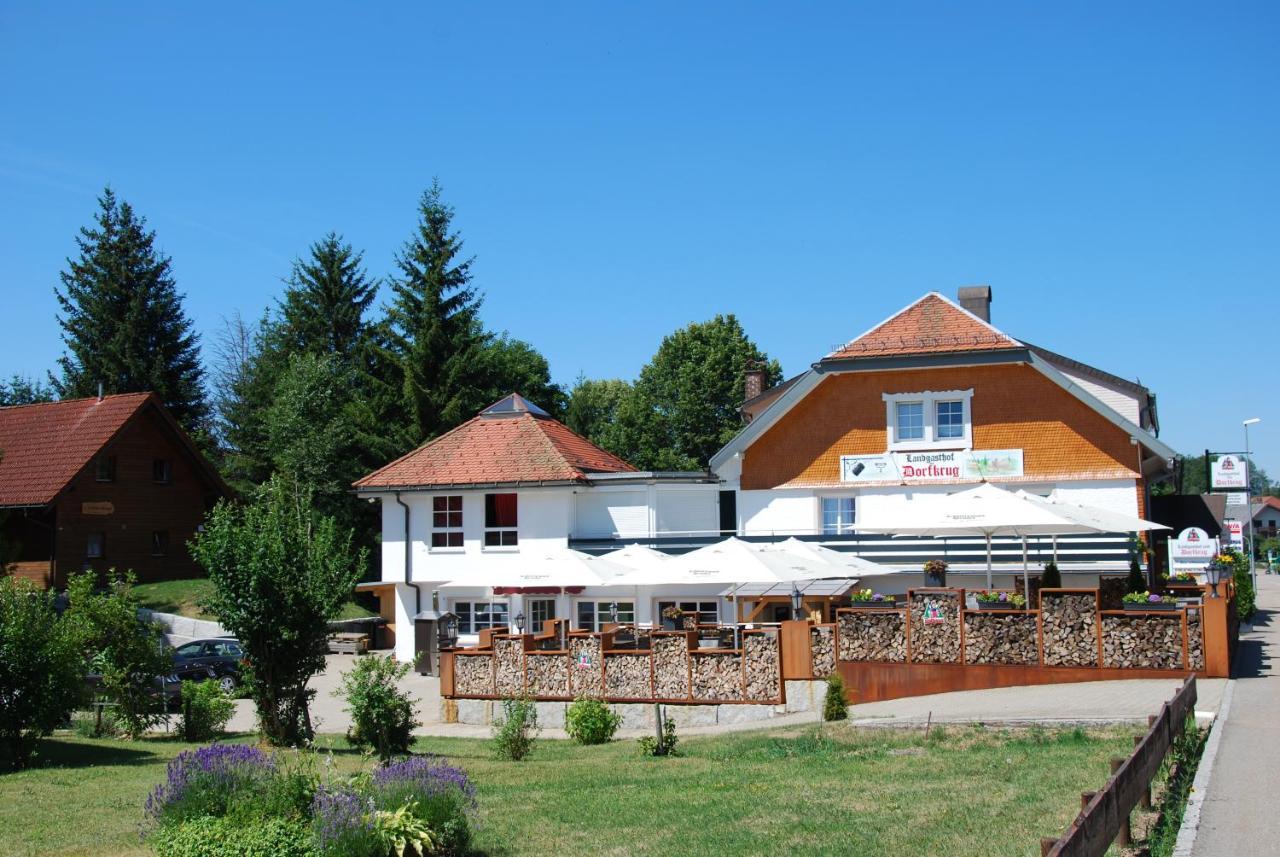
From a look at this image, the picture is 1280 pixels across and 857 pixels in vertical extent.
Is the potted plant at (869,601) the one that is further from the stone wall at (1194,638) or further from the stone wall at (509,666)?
the stone wall at (509,666)

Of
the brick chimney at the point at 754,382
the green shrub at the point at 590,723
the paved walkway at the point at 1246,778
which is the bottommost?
the green shrub at the point at 590,723

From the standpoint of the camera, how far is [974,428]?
2931 centimetres

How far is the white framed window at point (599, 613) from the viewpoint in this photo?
31125 mm

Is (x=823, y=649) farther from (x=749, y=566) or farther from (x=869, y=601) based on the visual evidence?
(x=749, y=566)

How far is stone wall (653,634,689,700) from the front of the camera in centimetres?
2159

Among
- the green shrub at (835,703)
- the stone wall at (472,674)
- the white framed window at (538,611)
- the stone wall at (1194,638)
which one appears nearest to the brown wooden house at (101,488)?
the white framed window at (538,611)

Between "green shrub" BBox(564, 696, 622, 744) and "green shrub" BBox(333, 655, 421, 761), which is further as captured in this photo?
"green shrub" BBox(564, 696, 622, 744)

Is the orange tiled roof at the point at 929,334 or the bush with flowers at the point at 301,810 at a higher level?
the orange tiled roof at the point at 929,334

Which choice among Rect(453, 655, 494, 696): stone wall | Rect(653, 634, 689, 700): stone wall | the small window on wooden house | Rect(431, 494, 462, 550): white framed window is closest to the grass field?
the small window on wooden house

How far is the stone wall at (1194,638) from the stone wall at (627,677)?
896 cm

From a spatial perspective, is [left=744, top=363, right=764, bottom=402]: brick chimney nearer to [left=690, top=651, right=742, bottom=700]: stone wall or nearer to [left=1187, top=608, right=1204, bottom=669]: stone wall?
[left=690, top=651, right=742, bottom=700]: stone wall

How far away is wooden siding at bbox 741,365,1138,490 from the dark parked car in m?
13.4

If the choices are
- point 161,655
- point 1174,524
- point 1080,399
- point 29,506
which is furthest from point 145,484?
point 1174,524

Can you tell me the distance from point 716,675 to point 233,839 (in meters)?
13.7
